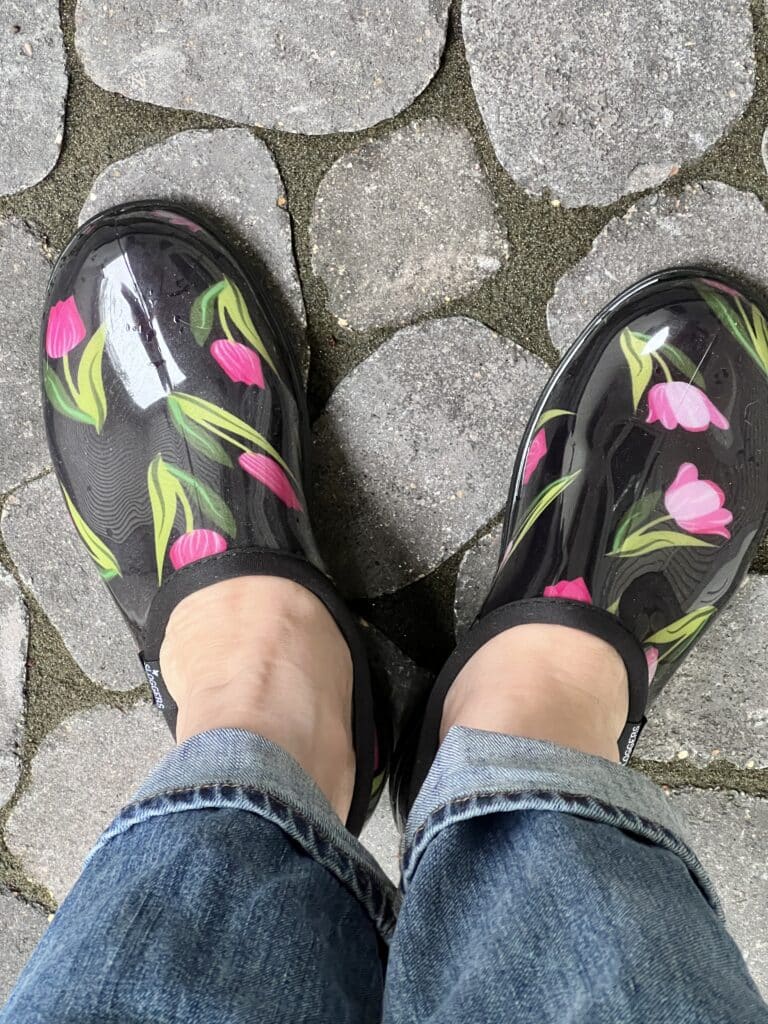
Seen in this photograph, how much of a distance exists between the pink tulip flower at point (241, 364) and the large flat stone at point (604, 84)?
0.40m

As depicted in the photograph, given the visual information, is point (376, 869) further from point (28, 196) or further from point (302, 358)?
point (28, 196)

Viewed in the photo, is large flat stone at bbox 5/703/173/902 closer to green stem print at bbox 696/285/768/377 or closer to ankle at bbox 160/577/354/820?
ankle at bbox 160/577/354/820

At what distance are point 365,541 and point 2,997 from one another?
35.0 inches

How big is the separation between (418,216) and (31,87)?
1.70 feet

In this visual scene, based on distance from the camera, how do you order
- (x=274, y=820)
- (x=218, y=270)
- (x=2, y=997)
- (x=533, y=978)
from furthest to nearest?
(x=2, y=997) → (x=218, y=270) → (x=274, y=820) → (x=533, y=978)

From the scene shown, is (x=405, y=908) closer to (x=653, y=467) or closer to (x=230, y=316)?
(x=653, y=467)

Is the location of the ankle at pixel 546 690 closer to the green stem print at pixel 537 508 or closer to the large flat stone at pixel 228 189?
the green stem print at pixel 537 508

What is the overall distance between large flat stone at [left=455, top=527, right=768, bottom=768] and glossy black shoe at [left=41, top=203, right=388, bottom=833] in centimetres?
22

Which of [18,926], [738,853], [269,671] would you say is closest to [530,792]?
[269,671]

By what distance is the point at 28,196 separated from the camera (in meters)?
1.02

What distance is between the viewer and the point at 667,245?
3.20ft

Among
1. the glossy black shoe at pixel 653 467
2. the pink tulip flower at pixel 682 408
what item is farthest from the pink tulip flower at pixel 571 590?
the pink tulip flower at pixel 682 408

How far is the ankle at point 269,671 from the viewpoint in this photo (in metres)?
0.83

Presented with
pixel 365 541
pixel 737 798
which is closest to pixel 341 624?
pixel 365 541
